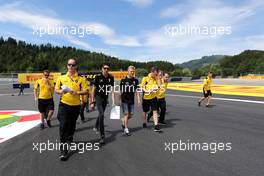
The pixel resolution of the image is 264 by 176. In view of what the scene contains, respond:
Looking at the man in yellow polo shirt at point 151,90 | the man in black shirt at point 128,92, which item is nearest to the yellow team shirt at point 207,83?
the man in yellow polo shirt at point 151,90

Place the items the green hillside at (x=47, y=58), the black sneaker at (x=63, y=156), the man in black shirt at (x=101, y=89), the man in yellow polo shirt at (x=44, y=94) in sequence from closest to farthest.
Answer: the black sneaker at (x=63, y=156) → the man in black shirt at (x=101, y=89) → the man in yellow polo shirt at (x=44, y=94) → the green hillside at (x=47, y=58)

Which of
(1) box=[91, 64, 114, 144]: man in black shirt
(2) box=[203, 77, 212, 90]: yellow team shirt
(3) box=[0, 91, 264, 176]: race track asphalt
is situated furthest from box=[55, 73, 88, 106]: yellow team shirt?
(2) box=[203, 77, 212, 90]: yellow team shirt

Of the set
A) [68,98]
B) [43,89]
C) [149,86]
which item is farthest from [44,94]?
[149,86]

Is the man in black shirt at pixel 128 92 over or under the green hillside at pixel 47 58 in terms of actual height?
under

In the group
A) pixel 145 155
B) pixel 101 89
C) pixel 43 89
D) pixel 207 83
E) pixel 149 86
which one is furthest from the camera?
pixel 207 83

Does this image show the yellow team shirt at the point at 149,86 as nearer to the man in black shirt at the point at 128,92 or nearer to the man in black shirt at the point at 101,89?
the man in black shirt at the point at 128,92

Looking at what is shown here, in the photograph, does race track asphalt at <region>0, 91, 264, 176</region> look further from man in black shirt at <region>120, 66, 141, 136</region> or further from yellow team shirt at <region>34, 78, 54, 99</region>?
yellow team shirt at <region>34, 78, 54, 99</region>

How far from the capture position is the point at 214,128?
6.99 m

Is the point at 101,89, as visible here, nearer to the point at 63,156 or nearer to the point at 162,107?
the point at 63,156

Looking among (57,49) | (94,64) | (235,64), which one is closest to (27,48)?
(57,49)

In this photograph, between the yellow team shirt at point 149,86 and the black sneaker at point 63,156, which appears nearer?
the black sneaker at point 63,156

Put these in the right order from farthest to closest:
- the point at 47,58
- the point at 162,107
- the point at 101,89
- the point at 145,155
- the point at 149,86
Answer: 1. the point at 47,58
2. the point at 162,107
3. the point at 149,86
4. the point at 101,89
5. the point at 145,155

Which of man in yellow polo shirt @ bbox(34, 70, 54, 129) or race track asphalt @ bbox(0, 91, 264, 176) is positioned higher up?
man in yellow polo shirt @ bbox(34, 70, 54, 129)

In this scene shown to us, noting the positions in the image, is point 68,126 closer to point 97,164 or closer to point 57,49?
point 97,164
